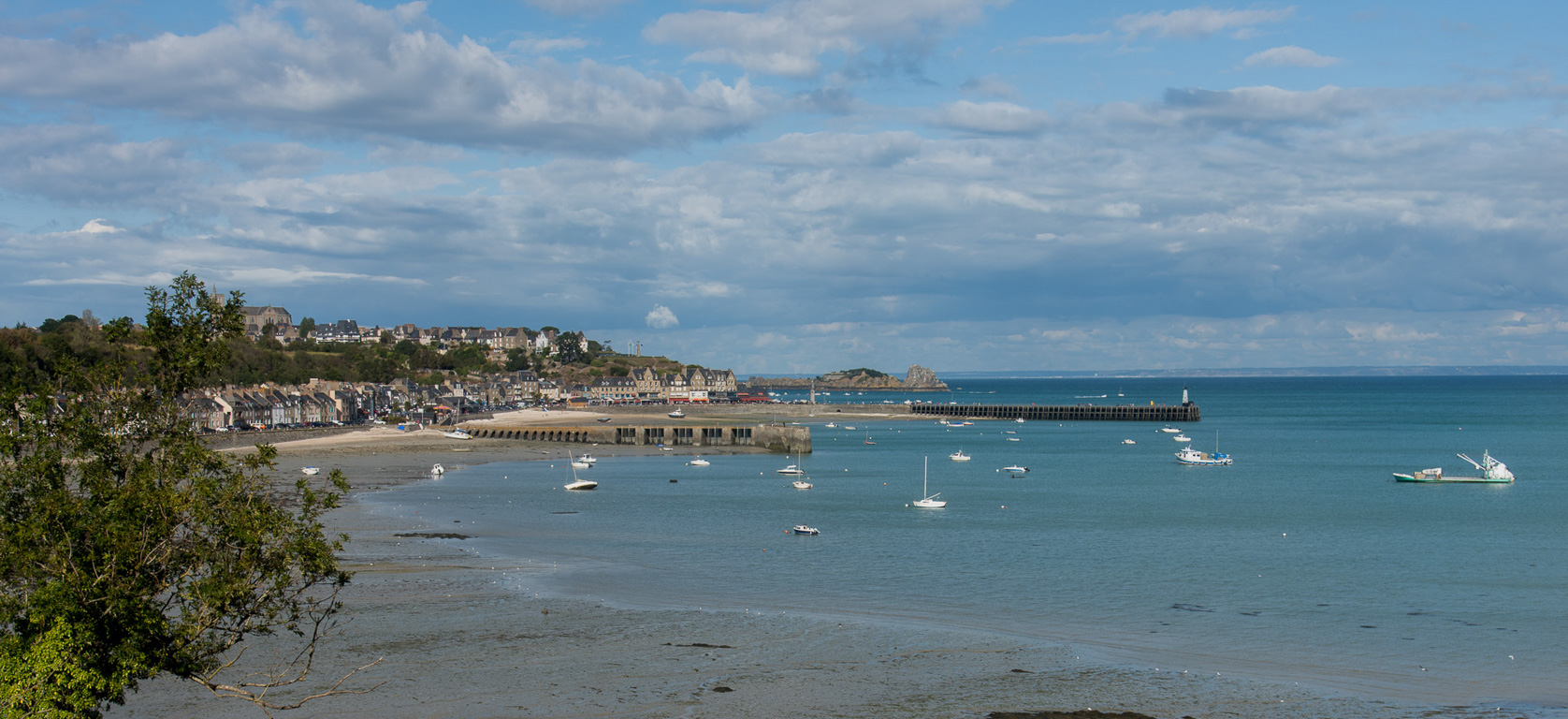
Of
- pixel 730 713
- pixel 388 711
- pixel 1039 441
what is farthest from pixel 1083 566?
pixel 1039 441

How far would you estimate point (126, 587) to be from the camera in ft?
46.0

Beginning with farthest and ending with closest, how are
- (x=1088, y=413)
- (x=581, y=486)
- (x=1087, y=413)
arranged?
1. (x=1088, y=413)
2. (x=1087, y=413)
3. (x=581, y=486)

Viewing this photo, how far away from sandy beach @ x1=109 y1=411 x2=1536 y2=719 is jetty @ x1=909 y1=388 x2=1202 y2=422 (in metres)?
137

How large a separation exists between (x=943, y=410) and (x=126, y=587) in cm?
17508

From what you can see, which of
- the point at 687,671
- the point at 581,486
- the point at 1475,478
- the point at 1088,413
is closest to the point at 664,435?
the point at 581,486

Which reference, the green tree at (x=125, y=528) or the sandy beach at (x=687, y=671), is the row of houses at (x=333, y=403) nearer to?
the sandy beach at (x=687, y=671)

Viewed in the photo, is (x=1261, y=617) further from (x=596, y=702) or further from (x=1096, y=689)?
(x=596, y=702)

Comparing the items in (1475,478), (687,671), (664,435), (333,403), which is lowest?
(687,671)

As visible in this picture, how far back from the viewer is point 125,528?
13898 mm

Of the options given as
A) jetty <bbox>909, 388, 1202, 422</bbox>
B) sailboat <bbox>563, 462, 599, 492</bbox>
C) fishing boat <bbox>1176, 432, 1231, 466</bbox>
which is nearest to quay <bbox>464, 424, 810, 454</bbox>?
fishing boat <bbox>1176, 432, 1231, 466</bbox>

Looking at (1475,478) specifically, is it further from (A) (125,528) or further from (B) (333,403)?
(B) (333,403)

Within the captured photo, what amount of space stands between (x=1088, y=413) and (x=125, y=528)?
162950 mm

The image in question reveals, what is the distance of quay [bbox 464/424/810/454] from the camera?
101m

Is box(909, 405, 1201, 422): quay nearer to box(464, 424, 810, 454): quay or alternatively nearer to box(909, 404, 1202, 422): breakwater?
box(909, 404, 1202, 422): breakwater
